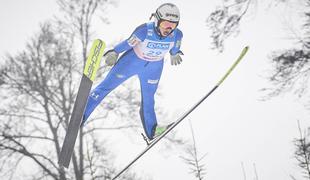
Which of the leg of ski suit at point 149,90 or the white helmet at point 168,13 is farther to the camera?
the leg of ski suit at point 149,90

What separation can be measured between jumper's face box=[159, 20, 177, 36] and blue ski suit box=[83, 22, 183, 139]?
0.29ft

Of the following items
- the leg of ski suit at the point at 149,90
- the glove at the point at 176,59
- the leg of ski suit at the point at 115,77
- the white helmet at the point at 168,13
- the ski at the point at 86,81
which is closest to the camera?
the white helmet at the point at 168,13

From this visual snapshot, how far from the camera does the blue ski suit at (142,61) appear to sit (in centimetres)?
322

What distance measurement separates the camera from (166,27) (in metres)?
3.08

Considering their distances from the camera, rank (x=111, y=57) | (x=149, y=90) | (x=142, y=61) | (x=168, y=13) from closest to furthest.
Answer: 1. (x=168, y=13)
2. (x=111, y=57)
3. (x=142, y=61)
4. (x=149, y=90)

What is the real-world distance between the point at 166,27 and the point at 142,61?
1.63 ft

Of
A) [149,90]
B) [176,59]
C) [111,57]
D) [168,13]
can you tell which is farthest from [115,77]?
[168,13]

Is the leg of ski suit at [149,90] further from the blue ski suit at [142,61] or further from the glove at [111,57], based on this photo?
the glove at [111,57]

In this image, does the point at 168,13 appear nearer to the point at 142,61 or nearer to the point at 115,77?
the point at 142,61

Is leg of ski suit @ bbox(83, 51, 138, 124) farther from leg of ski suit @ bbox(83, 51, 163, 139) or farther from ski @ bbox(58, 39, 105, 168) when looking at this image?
ski @ bbox(58, 39, 105, 168)

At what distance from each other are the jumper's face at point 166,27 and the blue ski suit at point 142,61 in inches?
3.5

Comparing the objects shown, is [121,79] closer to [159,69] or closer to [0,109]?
[159,69]

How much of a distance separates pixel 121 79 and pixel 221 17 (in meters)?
3.49

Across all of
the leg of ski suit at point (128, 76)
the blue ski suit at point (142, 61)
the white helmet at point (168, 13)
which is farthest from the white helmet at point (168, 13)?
the leg of ski suit at point (128, 76)
